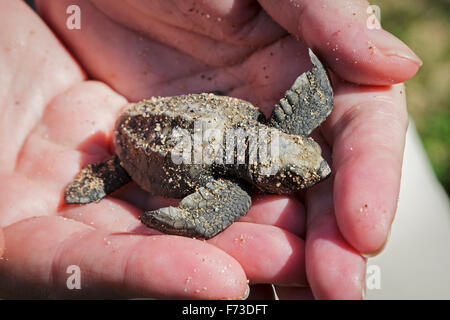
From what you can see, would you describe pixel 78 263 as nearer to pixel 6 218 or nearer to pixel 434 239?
pixel 6 218

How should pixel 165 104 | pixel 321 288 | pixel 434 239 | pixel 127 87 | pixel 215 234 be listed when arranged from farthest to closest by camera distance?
pixel 127 87
pixel 434 239
pixel 165 104
pixel 215 234
pixel 321 288

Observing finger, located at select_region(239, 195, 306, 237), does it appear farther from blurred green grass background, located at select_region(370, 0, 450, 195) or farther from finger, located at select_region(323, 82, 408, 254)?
blurred green grass background, located at select_region(370, 0, 450, 195)

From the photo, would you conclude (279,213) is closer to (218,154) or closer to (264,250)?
(264,250)

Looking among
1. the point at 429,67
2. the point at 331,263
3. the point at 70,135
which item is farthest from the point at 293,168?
the point at 429,67

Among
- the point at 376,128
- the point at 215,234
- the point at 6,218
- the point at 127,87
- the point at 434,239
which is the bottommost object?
the point at 434,239

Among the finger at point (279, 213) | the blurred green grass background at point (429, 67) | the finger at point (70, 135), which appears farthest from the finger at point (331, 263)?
the blurred green grass background at point (429, 67)

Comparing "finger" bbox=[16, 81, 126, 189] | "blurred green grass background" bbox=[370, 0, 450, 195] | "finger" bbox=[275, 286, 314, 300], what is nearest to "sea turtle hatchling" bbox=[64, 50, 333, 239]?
"finger" bbox=[16, 81, 126, 189]

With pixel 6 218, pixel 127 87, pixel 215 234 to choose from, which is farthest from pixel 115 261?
pixel 127 87
